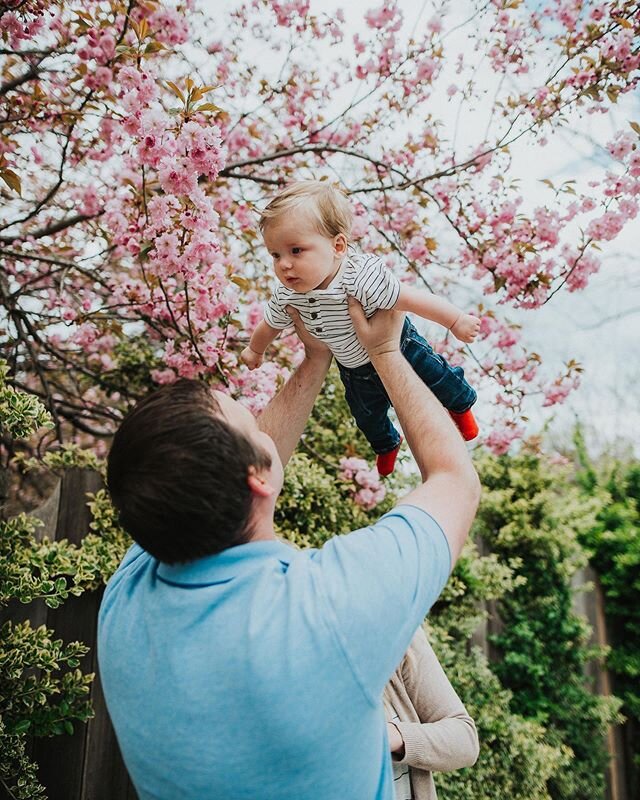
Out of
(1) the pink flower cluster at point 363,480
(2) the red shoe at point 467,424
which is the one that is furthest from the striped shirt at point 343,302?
(1) the pink flower cluster at point 363,480

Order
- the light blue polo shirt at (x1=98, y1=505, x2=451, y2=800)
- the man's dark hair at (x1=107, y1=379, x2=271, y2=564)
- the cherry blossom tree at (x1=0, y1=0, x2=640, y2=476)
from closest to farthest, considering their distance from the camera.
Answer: the light blue polo shirt at (x1=98, y1=505, x2=451, y2=800) → the man's dark hair at (x1=107, y1=379, x2=271, y2=564) → the cherry blossom tree at (x1=0, y1=0, x2=640, y2=476)

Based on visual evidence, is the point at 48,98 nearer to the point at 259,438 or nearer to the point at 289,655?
the point at 259,438

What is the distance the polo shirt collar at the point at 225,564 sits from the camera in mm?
1048

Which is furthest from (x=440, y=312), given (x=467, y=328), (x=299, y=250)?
(x=299, y=250)

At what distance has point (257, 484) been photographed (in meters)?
1.11

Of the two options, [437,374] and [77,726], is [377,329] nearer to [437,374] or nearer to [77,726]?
[437,374]

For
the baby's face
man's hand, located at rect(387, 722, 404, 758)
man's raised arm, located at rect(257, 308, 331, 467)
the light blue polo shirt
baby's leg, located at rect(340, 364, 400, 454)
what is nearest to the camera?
the light blue polo shirt

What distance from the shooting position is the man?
0.95 meters

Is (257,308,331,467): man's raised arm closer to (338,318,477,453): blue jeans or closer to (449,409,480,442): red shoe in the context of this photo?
(338,318,477,453): blue jeans

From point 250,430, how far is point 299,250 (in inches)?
25.8

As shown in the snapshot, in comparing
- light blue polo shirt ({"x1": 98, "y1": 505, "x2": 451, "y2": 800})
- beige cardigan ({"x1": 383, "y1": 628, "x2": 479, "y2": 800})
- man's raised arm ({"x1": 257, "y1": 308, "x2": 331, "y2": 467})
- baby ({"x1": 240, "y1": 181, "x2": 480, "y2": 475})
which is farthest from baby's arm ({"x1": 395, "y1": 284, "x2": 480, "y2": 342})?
beige cardigan ({"x1": 383, "y1": 628, "x2": 479, "y2": 800})

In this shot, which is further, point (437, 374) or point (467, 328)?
point (437, 374)

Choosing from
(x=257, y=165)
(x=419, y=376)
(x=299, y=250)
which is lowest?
(x=419, y=376)

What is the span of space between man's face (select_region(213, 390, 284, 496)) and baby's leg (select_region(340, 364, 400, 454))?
2.27 feet
